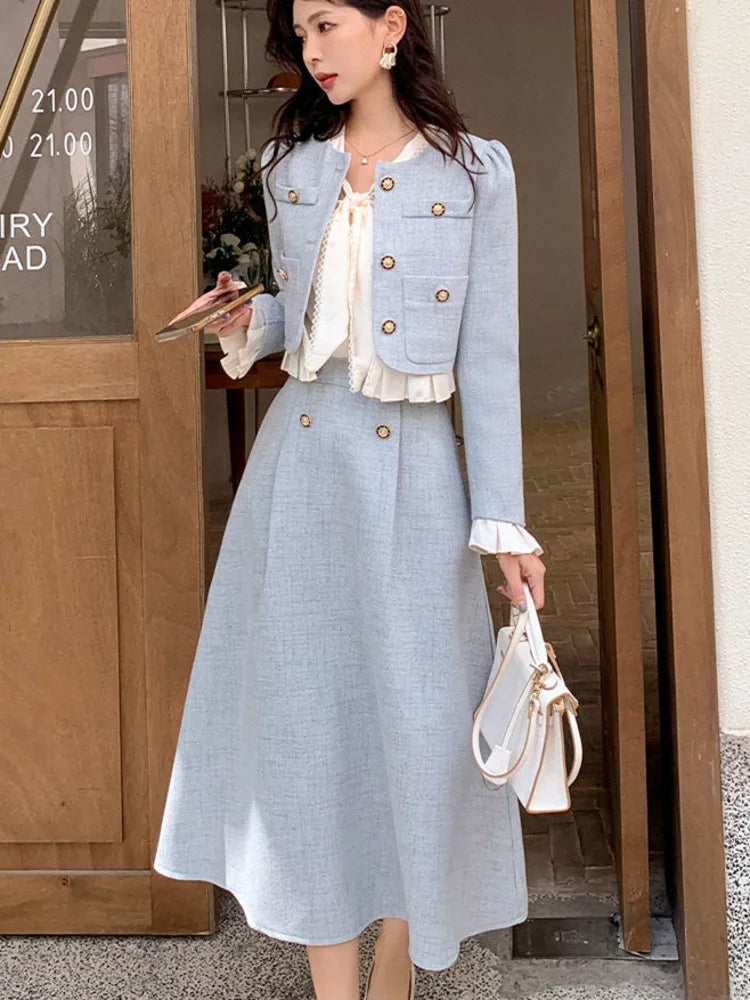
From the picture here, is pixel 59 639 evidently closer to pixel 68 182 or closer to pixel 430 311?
pixel 68 182

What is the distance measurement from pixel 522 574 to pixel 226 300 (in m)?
0.73

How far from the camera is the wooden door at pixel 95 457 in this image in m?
3.19

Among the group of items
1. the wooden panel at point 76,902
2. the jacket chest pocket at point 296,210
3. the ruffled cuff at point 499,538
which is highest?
the jacket chest pocket at point 296,210

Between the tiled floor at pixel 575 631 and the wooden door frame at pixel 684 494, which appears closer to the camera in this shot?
the wooden door frame at pixel 684 494

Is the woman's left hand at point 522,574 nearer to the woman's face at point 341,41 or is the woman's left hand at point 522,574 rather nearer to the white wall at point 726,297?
the white wall at point 726,297

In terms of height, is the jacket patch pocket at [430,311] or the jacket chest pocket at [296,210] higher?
the jacket chest pocket at [296,210]

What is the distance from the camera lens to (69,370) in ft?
10.6

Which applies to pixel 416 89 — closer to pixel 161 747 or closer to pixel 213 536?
pixel 161 747

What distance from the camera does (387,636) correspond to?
2.51 m

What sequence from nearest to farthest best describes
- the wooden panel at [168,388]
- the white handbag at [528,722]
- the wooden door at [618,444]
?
the white handbag at [528,722], the wooden door at [618,444], the wooden panel at [168,388]

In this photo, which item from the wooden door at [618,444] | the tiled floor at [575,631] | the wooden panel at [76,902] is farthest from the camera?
the tiled floor at [575,631]

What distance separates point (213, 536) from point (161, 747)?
4.39 metres

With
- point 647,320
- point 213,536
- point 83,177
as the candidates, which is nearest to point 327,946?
point 647,320

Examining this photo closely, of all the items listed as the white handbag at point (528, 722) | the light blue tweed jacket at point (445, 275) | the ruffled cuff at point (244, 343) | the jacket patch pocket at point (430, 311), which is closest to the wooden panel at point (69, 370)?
the ruffled cuff at point (244, 343)
